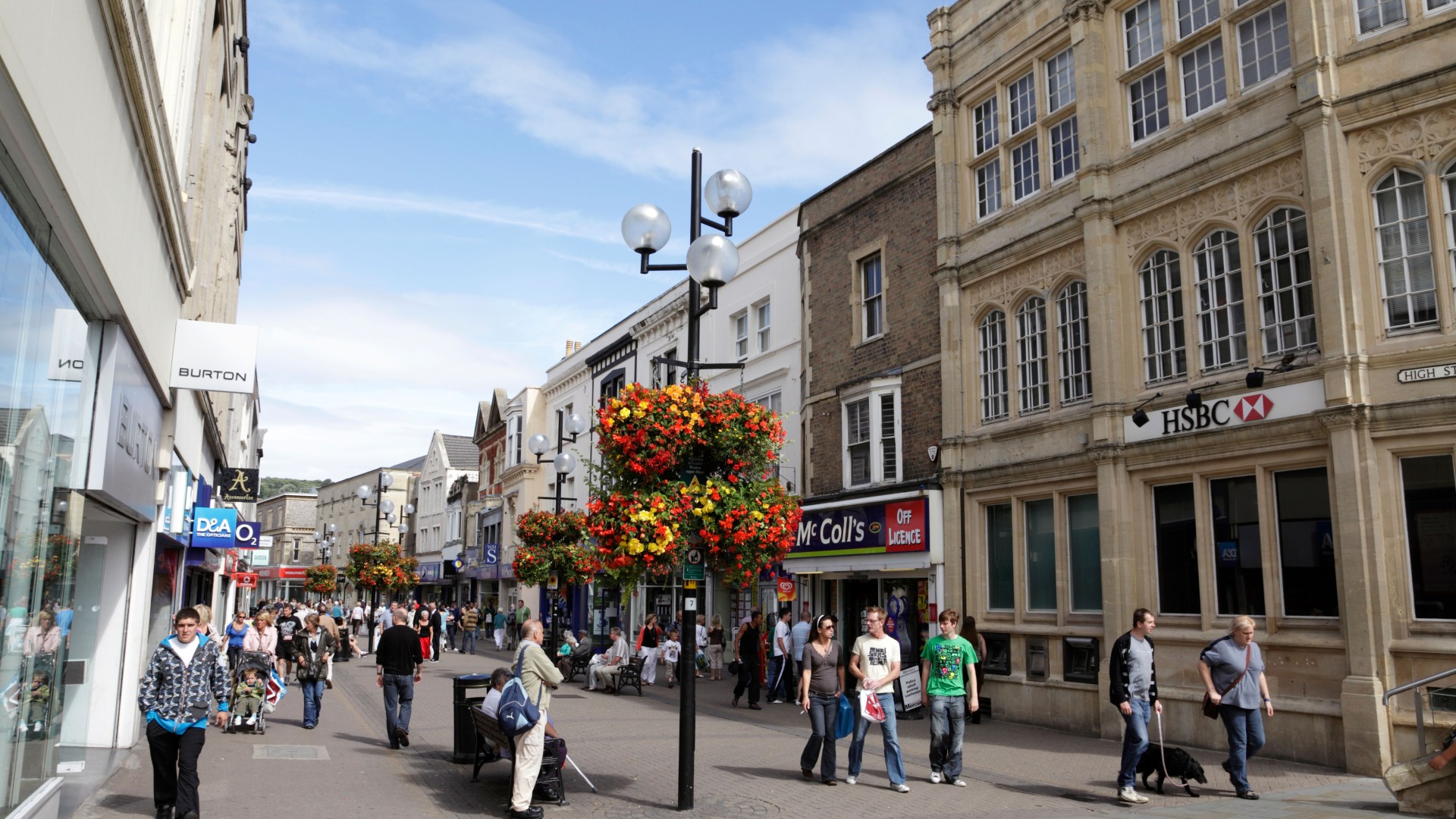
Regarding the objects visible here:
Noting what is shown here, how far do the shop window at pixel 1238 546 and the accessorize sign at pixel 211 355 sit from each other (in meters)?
12.3

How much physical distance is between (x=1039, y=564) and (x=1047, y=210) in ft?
18.8

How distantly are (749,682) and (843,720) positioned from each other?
8.21 meters

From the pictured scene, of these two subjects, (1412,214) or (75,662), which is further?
(1412,214)

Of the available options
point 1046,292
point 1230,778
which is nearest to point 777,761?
point 1230,778

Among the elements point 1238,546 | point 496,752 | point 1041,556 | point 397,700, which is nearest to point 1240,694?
point 1238,546

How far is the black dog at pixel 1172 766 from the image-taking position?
34.7 feet

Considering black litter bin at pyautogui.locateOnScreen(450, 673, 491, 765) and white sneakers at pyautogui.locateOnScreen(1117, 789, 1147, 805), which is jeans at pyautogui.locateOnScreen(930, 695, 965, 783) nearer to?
white sneakers at pyautogui.locateOnScreen(1117, 789, 1147, 805)

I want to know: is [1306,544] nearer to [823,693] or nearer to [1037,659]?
[1037,659]

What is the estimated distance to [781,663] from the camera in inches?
806

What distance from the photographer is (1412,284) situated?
11.9 metres

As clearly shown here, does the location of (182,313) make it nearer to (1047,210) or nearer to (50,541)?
(50,541)

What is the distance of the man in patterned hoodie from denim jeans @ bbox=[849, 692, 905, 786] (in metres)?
6.26

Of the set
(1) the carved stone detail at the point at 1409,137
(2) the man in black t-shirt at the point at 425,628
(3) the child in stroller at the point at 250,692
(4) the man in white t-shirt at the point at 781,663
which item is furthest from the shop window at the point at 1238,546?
(2) the man in black t-shirt at the point at 425,628

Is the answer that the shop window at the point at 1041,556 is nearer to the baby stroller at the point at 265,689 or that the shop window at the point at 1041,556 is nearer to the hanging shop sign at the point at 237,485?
the baby stroller at the point at 265,689
